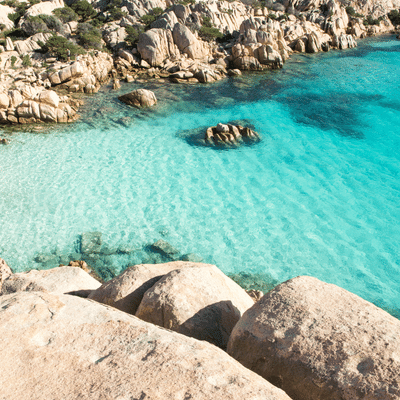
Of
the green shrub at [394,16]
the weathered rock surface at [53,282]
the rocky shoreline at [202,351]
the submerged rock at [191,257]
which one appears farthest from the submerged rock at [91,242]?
the green shrub at [394,16]

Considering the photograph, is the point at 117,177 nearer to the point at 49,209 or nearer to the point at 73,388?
the point at 49,209

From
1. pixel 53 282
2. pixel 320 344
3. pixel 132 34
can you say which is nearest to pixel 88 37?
→ pixel 132 34

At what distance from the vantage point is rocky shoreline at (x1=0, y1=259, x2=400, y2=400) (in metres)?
3.60

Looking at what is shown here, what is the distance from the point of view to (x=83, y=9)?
46.0 meters

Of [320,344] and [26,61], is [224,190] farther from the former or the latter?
[26,61]

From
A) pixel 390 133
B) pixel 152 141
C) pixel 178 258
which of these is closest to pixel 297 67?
pixel 390 133

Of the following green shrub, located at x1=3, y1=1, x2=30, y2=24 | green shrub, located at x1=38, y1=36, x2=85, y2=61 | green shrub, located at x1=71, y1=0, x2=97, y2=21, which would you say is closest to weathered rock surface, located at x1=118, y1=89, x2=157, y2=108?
green shrub, located at x1=38, y1=36, x2=85, y2=61

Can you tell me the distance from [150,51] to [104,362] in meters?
37.8

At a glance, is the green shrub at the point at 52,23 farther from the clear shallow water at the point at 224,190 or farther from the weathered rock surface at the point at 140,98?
the weathered rock surface at the point at 140,98

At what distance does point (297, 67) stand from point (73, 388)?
41383 mm

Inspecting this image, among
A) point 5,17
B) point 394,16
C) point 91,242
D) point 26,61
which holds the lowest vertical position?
point 91,242

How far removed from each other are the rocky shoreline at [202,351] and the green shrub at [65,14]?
4683 cm

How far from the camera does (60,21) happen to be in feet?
129

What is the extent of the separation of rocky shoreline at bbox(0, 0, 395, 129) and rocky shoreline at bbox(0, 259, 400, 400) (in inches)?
866
